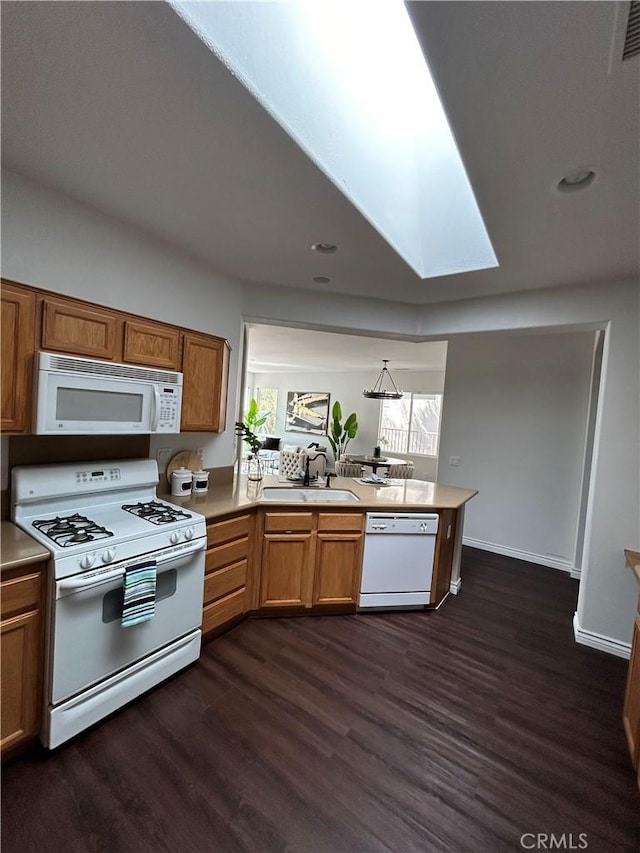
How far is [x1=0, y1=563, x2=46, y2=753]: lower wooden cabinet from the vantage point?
1.50 m

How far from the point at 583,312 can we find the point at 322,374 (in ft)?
25.3

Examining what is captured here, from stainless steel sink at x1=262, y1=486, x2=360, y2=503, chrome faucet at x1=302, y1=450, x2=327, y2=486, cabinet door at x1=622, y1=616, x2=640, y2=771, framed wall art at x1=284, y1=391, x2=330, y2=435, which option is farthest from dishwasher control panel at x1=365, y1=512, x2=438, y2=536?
framed wall art at x1=284, y1=391, x2=330, y2=435

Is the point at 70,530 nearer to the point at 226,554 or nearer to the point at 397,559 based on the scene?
the point at 226,554

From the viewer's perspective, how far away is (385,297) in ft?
11.0

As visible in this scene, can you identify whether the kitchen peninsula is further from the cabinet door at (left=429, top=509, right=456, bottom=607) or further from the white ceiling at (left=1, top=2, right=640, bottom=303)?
the white ceiling at (left=1, top=2, right=640, bottom=303)

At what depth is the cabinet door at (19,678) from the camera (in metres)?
1.51

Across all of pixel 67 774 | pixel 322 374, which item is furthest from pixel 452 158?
pixel 322 374

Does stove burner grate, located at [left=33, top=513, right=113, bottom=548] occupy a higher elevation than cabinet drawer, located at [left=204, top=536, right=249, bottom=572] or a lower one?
higher

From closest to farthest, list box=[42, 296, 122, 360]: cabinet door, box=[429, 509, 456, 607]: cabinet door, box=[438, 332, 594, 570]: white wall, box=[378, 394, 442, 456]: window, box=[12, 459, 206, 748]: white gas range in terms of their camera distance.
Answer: box=[12, 459, 206, 748]: white gas range, box=[42, 296, 122, 360]: cabinet door, box=[429, 509, 456, 607]: cabinet door, box=[438, 332, 594, 570]: white wall, box=[378, 394, 442, 456]: window

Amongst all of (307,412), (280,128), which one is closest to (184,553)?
(280,128)

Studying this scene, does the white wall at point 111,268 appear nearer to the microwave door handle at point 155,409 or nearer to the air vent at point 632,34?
the microwave door handle at point 155,409

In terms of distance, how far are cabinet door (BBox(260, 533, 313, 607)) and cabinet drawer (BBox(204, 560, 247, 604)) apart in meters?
0.18

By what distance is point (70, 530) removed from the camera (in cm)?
181

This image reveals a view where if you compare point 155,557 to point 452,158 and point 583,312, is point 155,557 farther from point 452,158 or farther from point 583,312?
point 583,312
